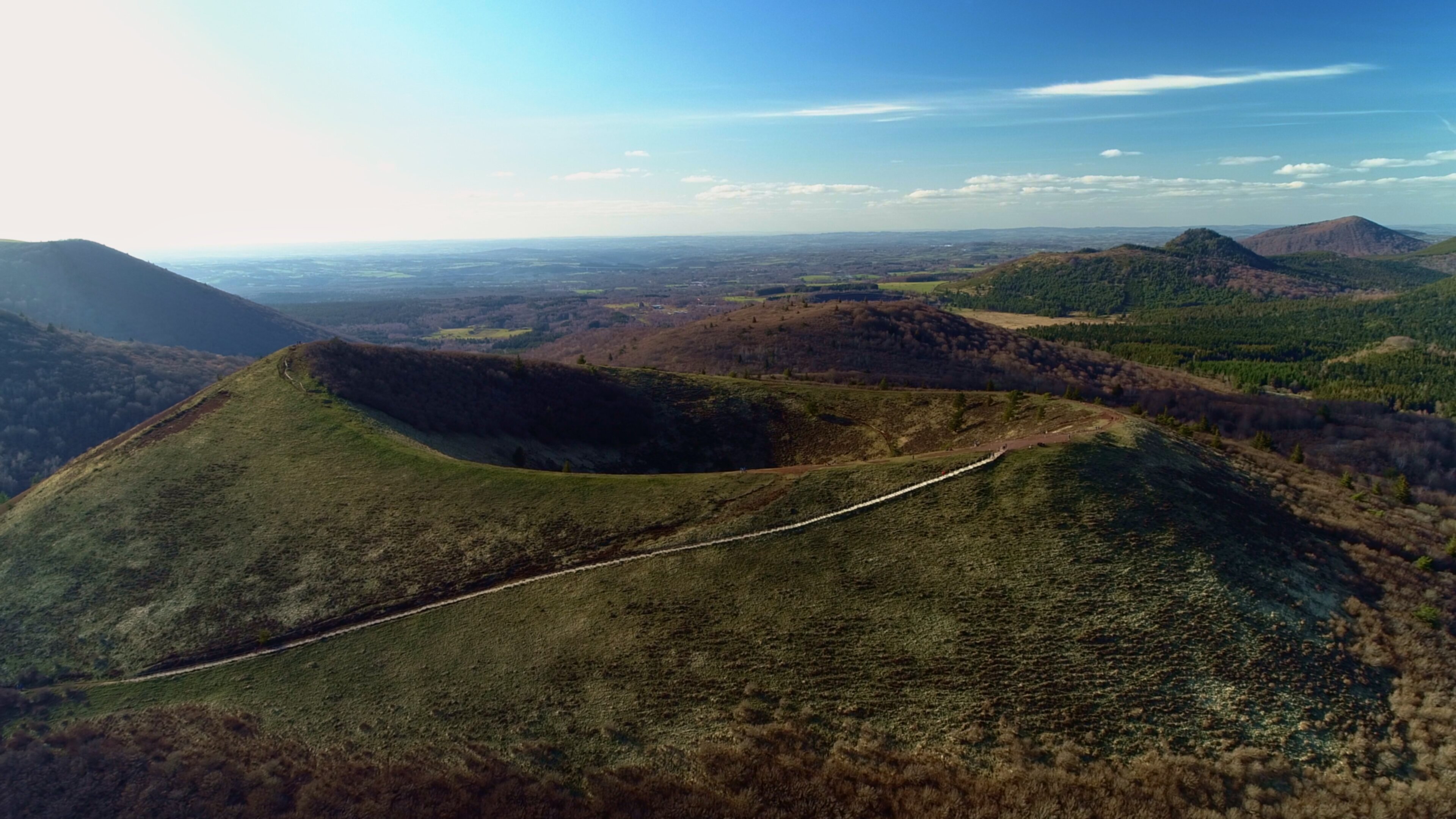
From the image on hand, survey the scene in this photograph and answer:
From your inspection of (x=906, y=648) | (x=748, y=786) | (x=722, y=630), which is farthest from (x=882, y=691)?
(x=722, y=630)

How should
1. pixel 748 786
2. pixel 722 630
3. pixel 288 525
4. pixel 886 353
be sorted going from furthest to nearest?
pixel 886 353 < pixel 288 525 < pixel 722 630 < pixel 748 786

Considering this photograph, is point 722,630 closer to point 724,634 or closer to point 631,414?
point 724,634

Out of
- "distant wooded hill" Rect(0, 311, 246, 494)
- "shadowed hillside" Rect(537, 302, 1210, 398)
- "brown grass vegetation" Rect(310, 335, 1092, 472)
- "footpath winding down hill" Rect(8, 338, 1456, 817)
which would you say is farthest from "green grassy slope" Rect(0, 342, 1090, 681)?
"shadowed hillside" Rect(537, 302, 1210, 398)

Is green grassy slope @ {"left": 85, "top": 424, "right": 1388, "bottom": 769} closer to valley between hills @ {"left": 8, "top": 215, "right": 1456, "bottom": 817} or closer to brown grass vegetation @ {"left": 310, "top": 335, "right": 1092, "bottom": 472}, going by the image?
valley between hills @ {"left": 8, "top": 215, "right": 1456, "bottom": 817}

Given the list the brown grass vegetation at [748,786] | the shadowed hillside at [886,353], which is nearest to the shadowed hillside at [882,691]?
the brown grass vegetation at [748,786]

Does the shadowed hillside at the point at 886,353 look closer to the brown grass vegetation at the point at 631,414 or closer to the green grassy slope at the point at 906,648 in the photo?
the brown grass vegetation at the point at 631,414

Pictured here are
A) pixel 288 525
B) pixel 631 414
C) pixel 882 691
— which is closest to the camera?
pixel 882 691

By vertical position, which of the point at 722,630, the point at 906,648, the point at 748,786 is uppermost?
the point at 722,630

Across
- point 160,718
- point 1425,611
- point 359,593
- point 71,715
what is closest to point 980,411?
point 1425,611
